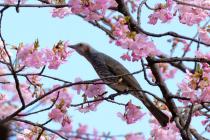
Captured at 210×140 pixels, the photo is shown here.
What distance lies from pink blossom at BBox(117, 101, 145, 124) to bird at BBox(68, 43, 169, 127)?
0.91 ft

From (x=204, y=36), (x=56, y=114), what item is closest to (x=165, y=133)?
(x=56, y=114)

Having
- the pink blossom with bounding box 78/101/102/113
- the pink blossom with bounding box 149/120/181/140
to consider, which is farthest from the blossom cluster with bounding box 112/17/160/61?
the pink blossom with bounding box 78/101/102/113

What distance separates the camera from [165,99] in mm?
5008

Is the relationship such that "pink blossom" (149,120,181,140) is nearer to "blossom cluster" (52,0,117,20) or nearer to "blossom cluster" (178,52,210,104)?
"blossom cluster" (178,52,210,104)

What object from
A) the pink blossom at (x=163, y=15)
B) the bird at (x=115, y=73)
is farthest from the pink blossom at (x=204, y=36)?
the bird at (x=115, y=73)

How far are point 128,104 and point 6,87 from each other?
2.89 metres

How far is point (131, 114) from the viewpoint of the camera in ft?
15.5

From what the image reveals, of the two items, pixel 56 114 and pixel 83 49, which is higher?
pixel 83 49

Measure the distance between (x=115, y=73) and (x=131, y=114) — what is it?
1.23 meters

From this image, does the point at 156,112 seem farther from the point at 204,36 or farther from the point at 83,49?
the point at 83,49

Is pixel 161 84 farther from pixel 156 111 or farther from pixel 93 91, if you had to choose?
pixel 93 91

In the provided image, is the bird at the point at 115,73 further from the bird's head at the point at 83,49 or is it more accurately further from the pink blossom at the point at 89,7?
the pink blossom at the point at 89,7

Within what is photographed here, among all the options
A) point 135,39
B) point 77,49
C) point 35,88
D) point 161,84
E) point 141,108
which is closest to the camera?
point 135,39

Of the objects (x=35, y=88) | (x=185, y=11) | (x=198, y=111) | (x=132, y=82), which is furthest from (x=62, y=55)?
(x=198, y=111)
